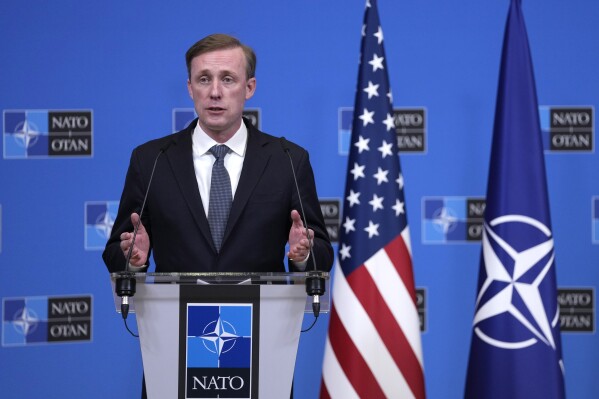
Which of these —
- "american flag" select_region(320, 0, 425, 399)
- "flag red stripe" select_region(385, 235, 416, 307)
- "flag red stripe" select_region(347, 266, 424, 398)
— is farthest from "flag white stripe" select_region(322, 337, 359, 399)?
"flag red stripe" select_region(385, 235, 416, 307)

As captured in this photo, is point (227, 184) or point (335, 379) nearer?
point (227, 184)

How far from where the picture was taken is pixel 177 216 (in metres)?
2.20

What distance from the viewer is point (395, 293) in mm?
3385

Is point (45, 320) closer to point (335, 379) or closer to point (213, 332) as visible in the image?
point (335, 379)

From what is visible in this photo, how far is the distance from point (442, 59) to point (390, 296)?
126 centimetres

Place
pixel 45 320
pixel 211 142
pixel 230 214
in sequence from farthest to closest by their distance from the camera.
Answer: pixel 45 320
pixel 211 142
pixel 230 214

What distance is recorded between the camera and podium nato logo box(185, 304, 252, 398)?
175 cm

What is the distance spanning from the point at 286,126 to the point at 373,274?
91 centimetres

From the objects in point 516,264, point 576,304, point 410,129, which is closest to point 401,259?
point 516,264

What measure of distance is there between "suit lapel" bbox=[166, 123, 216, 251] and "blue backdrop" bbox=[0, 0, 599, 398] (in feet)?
5.09

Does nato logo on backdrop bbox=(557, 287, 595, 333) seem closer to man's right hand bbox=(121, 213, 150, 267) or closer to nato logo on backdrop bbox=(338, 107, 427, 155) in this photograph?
nato logo on backdrop bbox=(338, 107, 427, 155)

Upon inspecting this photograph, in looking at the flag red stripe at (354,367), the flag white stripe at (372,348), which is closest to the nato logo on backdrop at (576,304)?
the flag white stripe at (372,348)

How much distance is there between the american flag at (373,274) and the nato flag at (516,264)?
0.31 m

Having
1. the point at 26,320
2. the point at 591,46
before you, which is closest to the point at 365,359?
the point at 26,320
